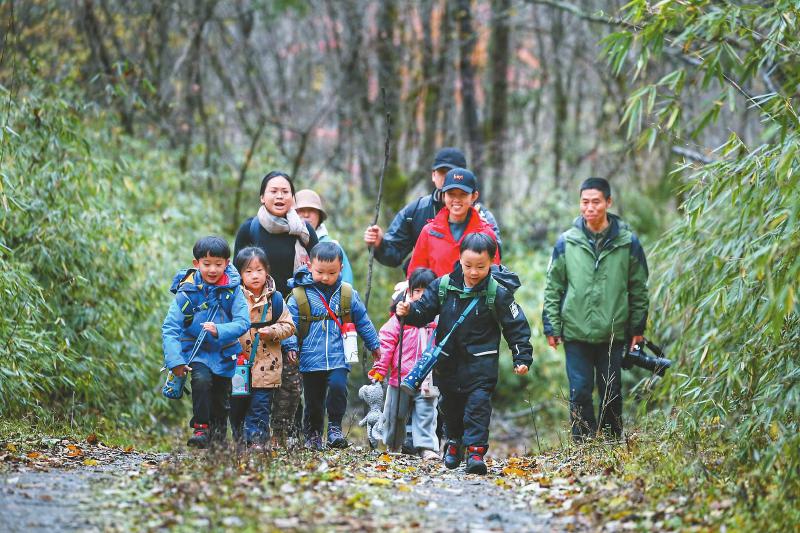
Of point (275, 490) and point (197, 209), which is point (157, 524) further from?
point (197, 209)

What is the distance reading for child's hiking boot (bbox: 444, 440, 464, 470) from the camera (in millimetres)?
6184

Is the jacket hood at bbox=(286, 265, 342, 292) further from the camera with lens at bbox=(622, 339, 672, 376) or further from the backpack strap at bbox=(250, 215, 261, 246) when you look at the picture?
the camera with lens at bbox=(622, 339, 672, 376)

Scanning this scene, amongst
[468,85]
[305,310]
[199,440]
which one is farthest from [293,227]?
[468,85]

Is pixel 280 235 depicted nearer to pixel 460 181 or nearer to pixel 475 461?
pixel 460 181

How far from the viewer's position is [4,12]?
40.5ft

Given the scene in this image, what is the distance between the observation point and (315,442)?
6.54 m

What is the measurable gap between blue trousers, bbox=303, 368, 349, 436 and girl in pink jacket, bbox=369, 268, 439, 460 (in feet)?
1.02

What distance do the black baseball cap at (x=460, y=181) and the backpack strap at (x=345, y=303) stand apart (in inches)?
39.9

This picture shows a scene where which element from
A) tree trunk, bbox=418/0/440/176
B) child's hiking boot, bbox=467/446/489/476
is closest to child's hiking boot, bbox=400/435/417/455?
child's hiking boot, bbox=467/446/489/476

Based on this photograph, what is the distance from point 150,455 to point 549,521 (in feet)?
9.93

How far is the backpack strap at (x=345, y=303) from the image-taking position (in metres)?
6.64

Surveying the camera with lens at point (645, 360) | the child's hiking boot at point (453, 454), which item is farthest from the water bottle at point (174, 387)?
the camera with lens at point (645, 360)

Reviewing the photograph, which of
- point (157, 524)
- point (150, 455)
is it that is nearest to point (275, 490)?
point (157, 524)

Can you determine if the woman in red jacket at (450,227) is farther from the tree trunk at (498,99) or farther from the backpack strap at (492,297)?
the tree trunk at (498,99)
